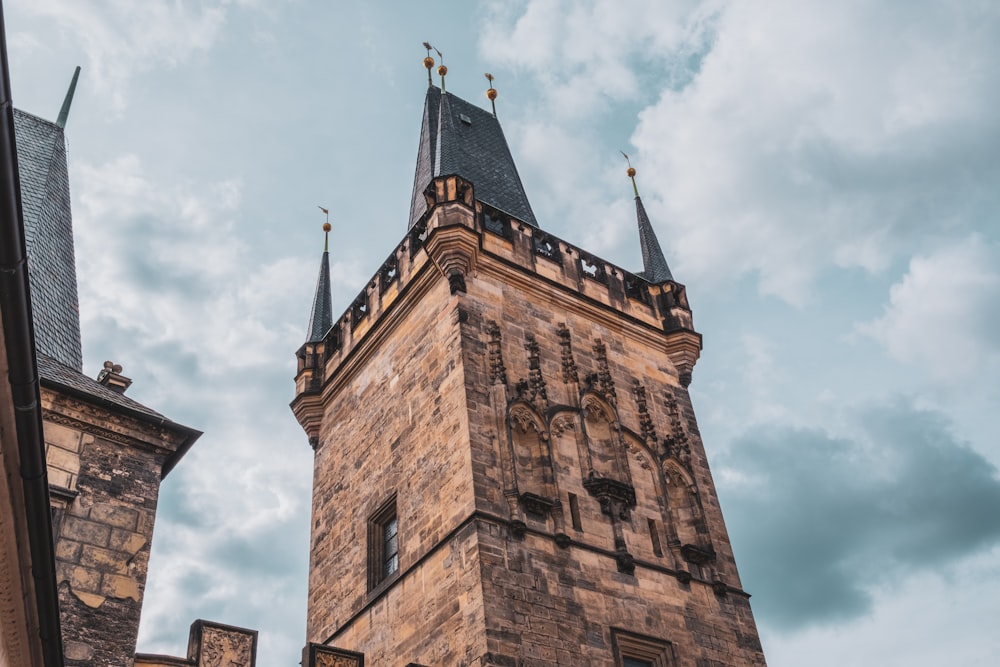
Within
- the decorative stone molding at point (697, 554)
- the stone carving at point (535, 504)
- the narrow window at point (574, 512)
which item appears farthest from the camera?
the decorative stone molding at point (697, 554)

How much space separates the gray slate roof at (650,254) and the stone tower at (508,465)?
11 cm

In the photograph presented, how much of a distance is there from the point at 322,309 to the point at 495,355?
6.54 metres

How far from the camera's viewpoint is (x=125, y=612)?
316 inches

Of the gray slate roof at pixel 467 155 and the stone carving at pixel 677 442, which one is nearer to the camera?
the stone carving at pixel 677 442

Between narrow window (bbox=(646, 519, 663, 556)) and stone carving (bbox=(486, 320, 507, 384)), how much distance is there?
8.82 ft

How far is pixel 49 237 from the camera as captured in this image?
11516 millimetres

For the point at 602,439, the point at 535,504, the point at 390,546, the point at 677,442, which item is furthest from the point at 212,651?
the point at 677,442

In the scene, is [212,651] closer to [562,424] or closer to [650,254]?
[562,424]

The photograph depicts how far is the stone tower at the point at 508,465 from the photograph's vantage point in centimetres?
1057

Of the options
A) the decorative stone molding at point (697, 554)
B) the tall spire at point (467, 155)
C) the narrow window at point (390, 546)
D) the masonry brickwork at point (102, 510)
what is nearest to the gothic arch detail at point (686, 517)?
the decorative stone molding at point (697, 554)

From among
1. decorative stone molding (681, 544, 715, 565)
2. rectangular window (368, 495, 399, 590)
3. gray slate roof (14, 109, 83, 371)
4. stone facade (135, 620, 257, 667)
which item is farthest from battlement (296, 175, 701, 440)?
stone facade (135, 620, 257, 667)

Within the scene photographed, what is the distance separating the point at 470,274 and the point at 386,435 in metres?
2.62

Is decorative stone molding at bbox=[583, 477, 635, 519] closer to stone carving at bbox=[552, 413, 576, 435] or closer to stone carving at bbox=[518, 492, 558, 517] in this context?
stone carving at bbox=[552, 413, 576, 435]

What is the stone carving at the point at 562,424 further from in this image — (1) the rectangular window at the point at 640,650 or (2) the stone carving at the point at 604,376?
(1) the rectangular window at the point at 640,650
